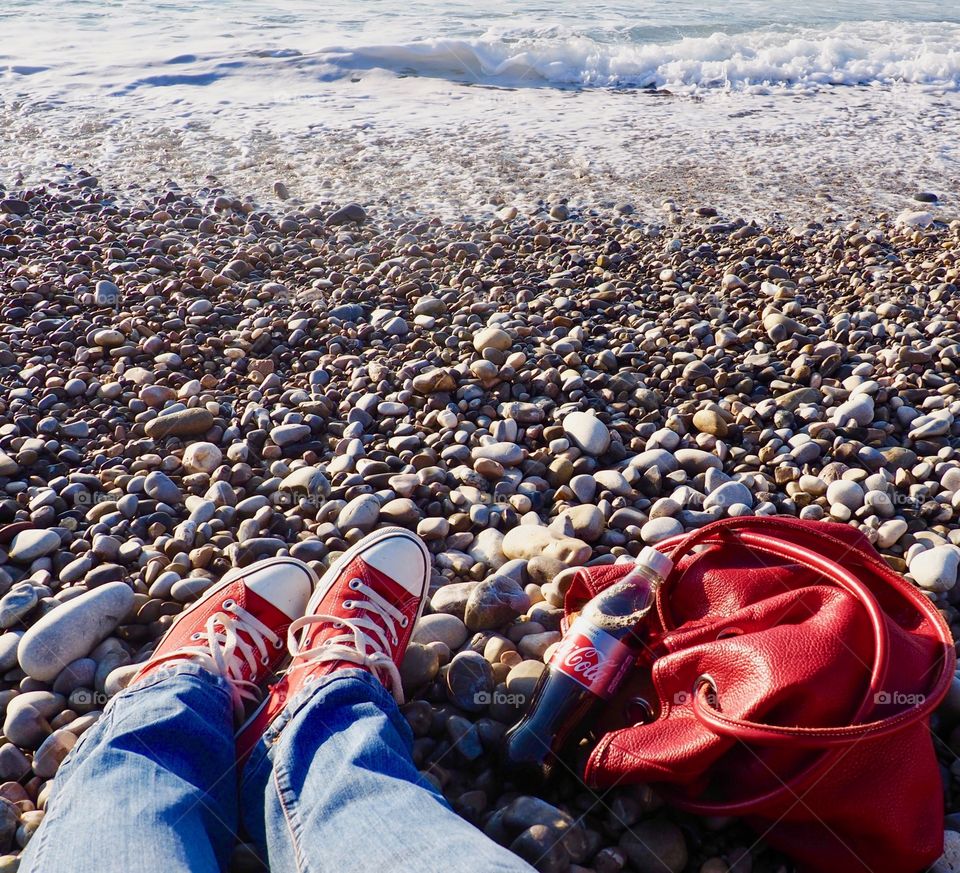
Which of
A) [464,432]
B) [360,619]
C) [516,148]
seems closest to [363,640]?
[360,619]

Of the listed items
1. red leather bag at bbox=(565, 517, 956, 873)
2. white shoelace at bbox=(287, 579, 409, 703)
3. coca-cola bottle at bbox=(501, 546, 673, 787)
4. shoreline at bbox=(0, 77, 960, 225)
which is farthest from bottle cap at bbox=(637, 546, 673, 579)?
shoreline at bbox=(0, 77, 960, 225)

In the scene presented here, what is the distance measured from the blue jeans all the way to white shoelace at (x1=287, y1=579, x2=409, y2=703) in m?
0.07

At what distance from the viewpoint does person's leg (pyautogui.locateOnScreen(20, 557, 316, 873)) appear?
55.8 inches

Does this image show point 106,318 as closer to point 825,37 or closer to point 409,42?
point 409,42

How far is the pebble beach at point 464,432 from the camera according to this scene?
77.5 inches

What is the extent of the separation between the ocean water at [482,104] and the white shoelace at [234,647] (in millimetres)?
3612

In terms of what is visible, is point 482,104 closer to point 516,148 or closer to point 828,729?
point 516,148

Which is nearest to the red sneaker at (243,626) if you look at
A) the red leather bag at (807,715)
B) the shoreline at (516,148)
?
the red leather bag at (807,715)

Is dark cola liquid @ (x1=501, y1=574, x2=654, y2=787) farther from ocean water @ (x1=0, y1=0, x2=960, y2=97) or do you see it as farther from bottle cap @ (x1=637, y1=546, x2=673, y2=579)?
ocean water @ (x1=0, y1=0, x2=960, y2=97)

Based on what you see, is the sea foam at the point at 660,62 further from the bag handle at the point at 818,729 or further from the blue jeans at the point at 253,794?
the blue jeans at the point at 253,794

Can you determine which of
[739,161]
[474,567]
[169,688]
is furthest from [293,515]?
[739,161]

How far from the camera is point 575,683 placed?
1.77 m

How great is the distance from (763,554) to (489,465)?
1157mm

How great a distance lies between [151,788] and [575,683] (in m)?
0.90
